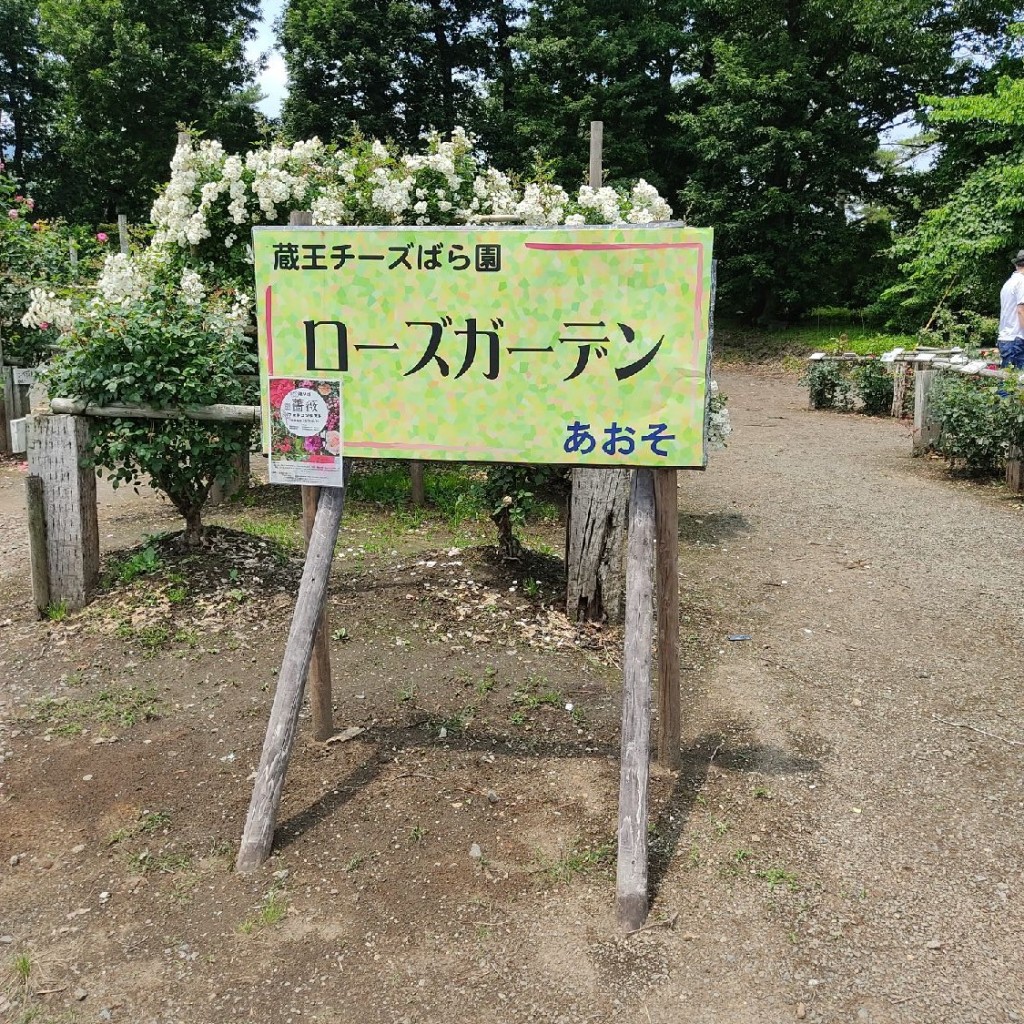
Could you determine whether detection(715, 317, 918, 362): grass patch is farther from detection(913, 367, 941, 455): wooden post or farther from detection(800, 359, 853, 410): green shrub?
detection(913, 367, 941, 455): wooden post

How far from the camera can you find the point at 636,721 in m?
2.96

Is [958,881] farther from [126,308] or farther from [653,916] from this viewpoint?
[126,308]

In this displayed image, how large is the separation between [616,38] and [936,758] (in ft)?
79.4

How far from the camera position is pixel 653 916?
9.00 ft

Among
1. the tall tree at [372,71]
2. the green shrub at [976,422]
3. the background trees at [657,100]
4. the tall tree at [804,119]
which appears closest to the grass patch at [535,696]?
the green shrub at [976,422]

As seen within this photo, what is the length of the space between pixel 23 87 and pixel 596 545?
32.5 m

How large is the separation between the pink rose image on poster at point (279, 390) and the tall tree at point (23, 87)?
30926 mm

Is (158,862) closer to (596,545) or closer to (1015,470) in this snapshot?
(596,545)

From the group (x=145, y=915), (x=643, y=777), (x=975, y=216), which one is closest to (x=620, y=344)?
(x=643, y=777)

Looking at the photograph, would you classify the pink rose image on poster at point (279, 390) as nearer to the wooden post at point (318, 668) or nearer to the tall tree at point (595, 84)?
the wooden post at point (318, 668)

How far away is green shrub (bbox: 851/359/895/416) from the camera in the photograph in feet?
43.8

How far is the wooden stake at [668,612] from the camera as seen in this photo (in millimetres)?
3228

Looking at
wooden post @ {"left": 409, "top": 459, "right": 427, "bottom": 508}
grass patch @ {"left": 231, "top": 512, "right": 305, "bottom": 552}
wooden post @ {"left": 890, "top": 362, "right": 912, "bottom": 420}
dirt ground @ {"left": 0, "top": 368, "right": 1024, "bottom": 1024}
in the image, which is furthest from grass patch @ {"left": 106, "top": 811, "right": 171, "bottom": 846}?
wooden post @ {"left": 890, "top": 362, "right": 912, "bottom": 420}

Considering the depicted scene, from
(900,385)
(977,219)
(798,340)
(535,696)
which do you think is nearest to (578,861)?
(535,696)
